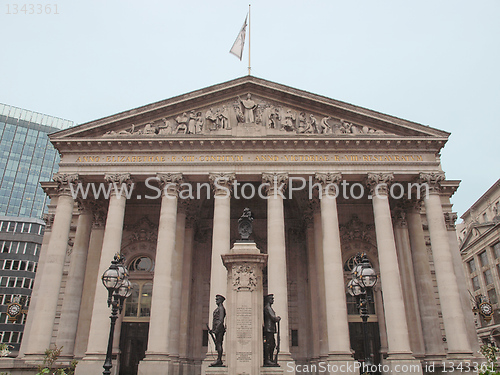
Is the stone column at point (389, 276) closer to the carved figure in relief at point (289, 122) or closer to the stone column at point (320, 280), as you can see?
the stone column at point (320, 280)

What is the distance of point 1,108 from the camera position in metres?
105

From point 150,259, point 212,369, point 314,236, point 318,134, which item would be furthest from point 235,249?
point 150,259

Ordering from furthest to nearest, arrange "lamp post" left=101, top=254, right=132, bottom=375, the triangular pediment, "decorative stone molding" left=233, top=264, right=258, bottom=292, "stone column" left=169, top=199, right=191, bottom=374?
the triangular pediment
"stone column" left=169, top=199, right=191, bottom=374
"lamp post" left=101, top=254, right=132, bottom=375
"decorative stone molding" left=233, top=264, right=258, bottom=292

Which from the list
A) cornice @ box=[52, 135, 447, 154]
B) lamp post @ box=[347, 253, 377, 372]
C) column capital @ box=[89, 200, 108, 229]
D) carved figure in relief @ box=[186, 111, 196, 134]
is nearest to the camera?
lamp post @ box=[347, 253, 377, 372]

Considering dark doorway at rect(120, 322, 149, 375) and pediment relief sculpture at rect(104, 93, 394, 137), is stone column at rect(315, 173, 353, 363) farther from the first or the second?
dark doorway at rect(120, 322, 149, 375)

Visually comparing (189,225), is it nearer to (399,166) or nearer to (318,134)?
(318,134)

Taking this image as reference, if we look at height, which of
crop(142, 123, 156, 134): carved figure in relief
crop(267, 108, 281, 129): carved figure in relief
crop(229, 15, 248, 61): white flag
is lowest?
crop(142, 123, 156, 134): carved figure in relief

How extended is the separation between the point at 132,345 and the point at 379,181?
68.4 ft

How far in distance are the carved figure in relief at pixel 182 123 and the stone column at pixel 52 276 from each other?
7391 millimetres

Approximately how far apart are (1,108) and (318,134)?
332 ft

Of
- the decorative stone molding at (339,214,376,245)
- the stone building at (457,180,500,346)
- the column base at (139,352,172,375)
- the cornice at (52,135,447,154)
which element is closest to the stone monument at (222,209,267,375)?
the column base at (139,352,172,375)

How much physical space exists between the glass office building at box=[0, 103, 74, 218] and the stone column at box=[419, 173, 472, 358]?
8501 cm

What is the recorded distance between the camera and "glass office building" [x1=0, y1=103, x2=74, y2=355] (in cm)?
6644

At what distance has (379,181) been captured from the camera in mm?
28359
